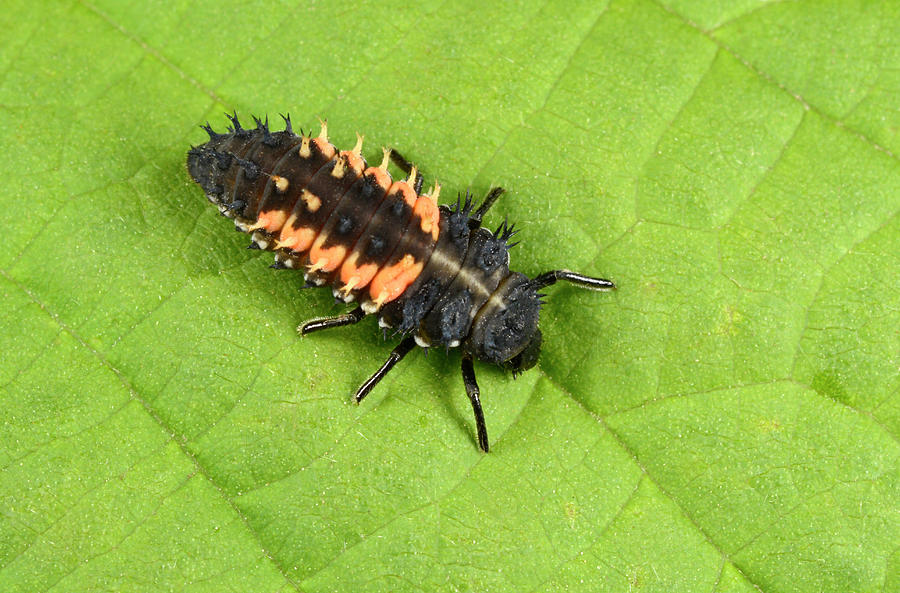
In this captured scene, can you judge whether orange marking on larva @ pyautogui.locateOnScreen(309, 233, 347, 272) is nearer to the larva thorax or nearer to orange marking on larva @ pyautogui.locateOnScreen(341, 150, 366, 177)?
the larva thorax

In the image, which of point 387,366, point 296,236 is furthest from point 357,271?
point 387,366

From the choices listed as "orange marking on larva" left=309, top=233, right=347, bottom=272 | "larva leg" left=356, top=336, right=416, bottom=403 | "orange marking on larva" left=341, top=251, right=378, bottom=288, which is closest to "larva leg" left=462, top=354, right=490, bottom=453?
"larva leg" left=356, top=336, right=416, bottom=403

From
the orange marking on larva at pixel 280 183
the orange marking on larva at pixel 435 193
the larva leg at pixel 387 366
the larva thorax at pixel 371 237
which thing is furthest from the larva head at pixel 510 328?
the orange marking on larva at pixel 280 183

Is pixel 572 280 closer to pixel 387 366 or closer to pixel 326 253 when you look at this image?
pixel 387 366

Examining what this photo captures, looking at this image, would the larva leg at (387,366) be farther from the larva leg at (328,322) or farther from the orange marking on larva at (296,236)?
the orange marking on larva at (296,236)

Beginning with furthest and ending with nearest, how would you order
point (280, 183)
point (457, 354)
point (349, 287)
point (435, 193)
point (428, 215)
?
1. point (457, 354)
2. point (435, 193)
3. point (428, 215)
4. point (349, 287)
5. point (280, 183)
